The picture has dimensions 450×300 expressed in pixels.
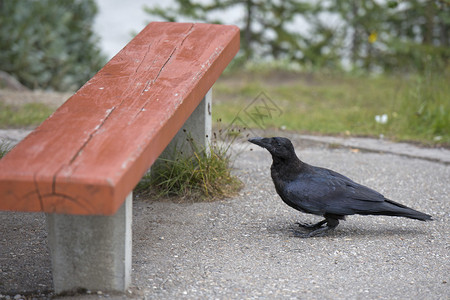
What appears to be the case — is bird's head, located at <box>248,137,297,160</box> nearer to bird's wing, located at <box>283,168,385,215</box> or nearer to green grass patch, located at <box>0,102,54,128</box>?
bird's wing, located at <box>283,168,385,215</box>

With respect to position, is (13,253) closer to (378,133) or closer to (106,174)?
(106,174)

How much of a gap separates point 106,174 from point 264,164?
3.02 m

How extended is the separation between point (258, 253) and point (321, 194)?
21.8 inches

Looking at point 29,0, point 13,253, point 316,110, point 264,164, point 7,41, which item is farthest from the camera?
point 29,0

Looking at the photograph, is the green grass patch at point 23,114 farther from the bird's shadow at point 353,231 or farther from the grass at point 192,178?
the bird's shadow at point 353,231

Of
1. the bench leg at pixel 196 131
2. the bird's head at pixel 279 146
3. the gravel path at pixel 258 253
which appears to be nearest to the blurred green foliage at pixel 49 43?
the bench leg at pixel 196 131

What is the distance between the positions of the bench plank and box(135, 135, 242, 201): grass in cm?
70

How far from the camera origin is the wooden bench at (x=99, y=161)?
101 inches

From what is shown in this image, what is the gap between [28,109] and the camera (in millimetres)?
7172

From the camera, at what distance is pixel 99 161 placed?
2666mm

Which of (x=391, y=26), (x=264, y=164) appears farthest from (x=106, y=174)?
(x=391, y=26)

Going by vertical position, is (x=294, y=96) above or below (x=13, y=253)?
below

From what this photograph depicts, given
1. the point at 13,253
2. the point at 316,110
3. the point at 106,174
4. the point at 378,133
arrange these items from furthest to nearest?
the point at 316,110, the point at 378,133, the point at 13,253, the point at 106,174

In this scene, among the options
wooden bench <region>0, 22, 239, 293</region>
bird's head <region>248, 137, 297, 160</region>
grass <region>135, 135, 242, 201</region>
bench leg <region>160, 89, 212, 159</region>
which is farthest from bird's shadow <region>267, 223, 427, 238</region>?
wooden bench <region>0, 22, 239, 293</region>
